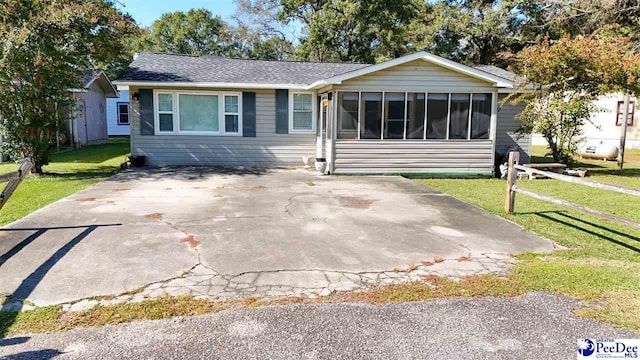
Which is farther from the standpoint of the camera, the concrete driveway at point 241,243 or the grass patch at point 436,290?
the concrete driveway at point 241,243

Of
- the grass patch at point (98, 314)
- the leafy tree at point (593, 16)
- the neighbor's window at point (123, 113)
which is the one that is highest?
the leafy tree at point (593, 16)

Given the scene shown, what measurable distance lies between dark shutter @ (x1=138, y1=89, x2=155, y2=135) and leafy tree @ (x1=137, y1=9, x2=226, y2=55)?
25302mm

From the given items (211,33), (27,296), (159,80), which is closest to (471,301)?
(27,296)

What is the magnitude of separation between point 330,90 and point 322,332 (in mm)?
9368

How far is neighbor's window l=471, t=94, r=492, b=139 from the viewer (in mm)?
12000

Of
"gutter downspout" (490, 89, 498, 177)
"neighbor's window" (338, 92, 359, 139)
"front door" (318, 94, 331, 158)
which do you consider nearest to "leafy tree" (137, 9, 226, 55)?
"front door" (318, 94, 331, 158)

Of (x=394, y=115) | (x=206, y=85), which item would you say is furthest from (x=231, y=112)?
(x=394, y=115)

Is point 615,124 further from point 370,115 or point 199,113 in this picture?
point 199,113

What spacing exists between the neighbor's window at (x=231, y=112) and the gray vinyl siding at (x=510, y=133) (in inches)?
330

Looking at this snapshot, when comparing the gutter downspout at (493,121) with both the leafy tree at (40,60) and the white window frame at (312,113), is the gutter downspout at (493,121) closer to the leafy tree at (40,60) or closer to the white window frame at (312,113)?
the white window frame at (312,113)

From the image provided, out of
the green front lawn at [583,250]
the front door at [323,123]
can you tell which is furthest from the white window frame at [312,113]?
the green front lawn at [583,250]

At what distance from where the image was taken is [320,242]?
5.39 metres

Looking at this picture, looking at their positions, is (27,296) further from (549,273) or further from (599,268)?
(599,268)

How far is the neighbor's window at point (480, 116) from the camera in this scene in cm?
1200
